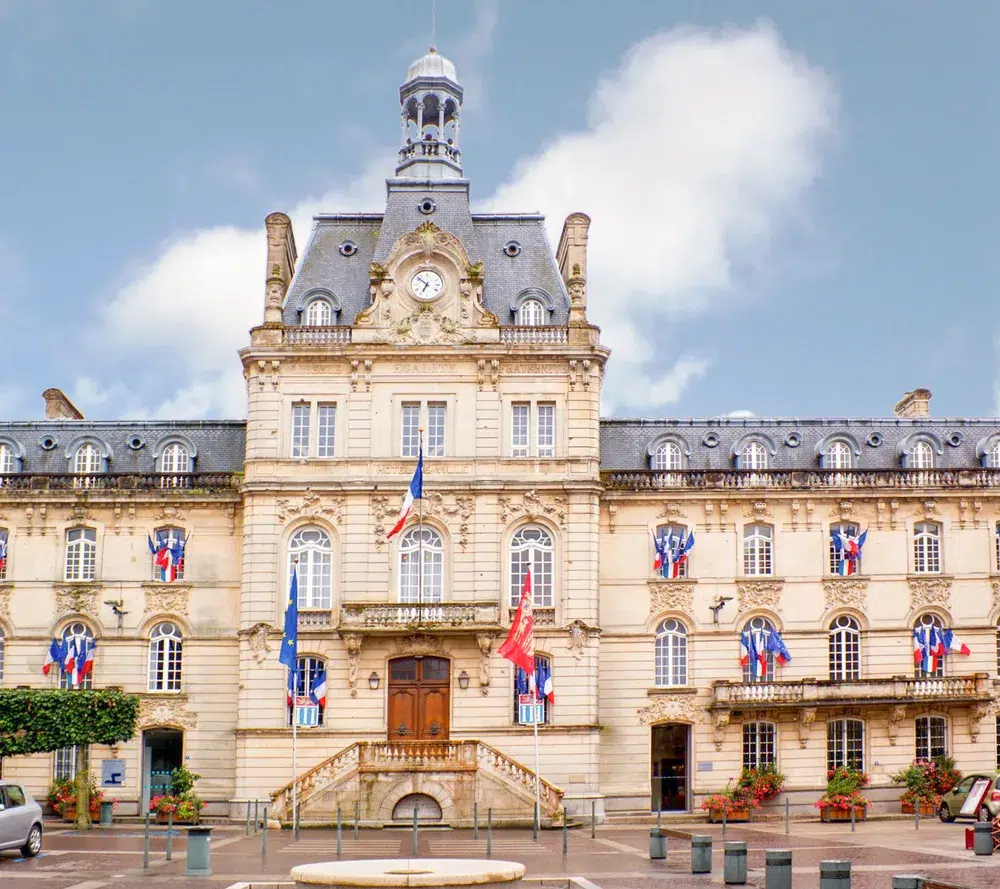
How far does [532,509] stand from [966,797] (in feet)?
60.9

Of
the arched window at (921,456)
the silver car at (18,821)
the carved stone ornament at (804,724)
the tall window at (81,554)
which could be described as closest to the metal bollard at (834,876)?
the silver car at (18,821)

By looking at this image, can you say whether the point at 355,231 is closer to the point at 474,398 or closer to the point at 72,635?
the point at 474,398

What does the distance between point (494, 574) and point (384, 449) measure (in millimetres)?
6347

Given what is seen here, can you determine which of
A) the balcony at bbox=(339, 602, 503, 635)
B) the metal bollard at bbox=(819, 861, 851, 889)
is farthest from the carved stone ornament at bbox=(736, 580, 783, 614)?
the metal bollard at bbox=(819, 861, 851, 889)

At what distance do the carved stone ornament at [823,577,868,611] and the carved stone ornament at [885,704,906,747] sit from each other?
4.17 m

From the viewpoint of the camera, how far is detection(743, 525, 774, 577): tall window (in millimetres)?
56344

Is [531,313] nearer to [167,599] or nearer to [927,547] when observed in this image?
[167,599]

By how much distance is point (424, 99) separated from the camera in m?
60.4

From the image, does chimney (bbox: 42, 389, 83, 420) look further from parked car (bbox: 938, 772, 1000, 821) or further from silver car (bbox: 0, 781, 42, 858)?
parked car (bbox: 938, 772, 1000, 821)

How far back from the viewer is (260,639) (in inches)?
2053

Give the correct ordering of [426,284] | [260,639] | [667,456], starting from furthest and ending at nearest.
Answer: [667,456]
[426,284]
[260,639]

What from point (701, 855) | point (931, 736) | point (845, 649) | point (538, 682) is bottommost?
point (701, 855)

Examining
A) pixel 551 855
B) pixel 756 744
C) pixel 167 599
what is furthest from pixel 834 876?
pixel 167 599

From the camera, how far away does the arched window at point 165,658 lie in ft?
181
